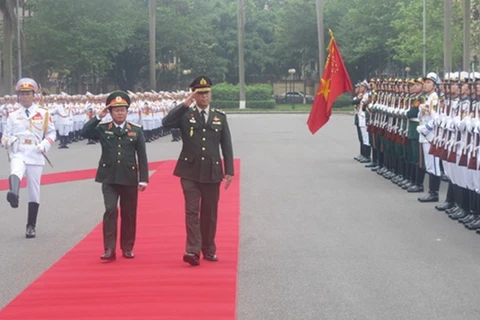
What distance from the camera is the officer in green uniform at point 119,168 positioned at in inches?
408

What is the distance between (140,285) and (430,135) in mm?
7427

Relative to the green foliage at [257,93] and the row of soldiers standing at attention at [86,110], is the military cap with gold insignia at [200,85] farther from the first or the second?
the green foliage at [257,93]

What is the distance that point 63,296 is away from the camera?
8633mm

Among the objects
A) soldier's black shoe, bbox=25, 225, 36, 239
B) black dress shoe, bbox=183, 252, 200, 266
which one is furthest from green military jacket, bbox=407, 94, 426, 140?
black dress shoe, bbox=183, 252, 200, 266

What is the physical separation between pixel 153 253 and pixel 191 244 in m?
1.02

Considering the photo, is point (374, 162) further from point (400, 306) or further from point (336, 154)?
point (400, 306)

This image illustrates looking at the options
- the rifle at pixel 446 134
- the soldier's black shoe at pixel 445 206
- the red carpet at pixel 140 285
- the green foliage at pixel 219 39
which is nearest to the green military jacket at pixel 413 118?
the soldier's black shoe at pixel 445 206

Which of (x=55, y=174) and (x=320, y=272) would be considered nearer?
(x=320, y=272)

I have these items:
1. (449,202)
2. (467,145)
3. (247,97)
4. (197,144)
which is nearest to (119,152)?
(197,144)

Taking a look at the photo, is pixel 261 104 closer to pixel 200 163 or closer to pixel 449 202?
pixel 449 202

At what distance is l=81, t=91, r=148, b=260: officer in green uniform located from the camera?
1036cm

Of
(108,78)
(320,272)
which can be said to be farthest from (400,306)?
(108,78)

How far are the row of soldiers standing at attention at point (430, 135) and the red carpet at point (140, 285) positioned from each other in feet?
9.97

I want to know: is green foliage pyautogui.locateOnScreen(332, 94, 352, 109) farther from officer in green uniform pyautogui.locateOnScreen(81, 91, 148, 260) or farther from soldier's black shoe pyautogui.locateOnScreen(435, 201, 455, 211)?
officer in green uniform pyautogui.locateOnScreen(81, 91, 148, 260)
